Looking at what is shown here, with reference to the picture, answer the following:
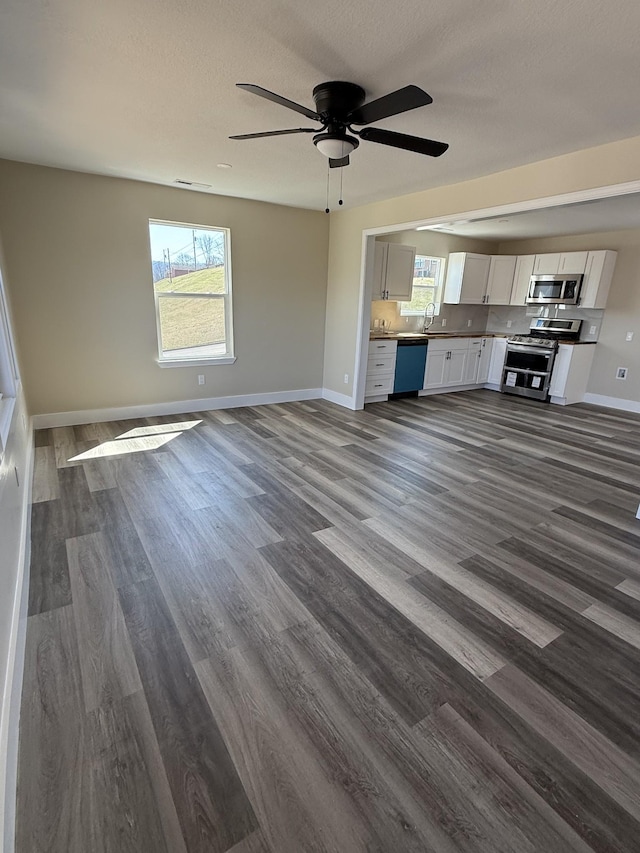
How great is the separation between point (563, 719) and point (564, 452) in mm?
3454

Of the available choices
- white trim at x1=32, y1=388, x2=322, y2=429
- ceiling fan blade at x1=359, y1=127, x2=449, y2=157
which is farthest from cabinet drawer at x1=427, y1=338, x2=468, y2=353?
ceiling fan blade at x1=359, y1=127, x2=449, y2=157

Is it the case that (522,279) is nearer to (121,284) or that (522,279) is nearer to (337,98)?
(337,98)

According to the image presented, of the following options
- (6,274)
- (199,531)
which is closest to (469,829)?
(199,531)

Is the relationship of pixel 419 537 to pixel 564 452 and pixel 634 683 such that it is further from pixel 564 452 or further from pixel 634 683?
pixel 564 452

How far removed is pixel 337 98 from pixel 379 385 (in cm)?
416

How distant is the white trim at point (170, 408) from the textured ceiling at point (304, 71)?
254 centimetres

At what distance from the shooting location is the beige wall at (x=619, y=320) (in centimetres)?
614

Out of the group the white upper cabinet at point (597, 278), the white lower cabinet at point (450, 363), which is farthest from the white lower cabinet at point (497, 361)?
the white upper cabinet at point (597, 278)

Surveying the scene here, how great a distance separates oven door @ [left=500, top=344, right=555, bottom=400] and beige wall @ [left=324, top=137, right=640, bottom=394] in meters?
3.07

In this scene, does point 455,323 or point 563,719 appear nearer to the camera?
point 563,719

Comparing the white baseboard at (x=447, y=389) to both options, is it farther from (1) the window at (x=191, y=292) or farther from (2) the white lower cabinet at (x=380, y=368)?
(1) the window at (x=191, y=292)

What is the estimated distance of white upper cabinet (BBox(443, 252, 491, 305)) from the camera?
279 inches

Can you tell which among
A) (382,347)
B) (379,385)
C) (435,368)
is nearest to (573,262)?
(435,368)

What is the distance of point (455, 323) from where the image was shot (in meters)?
7.82
